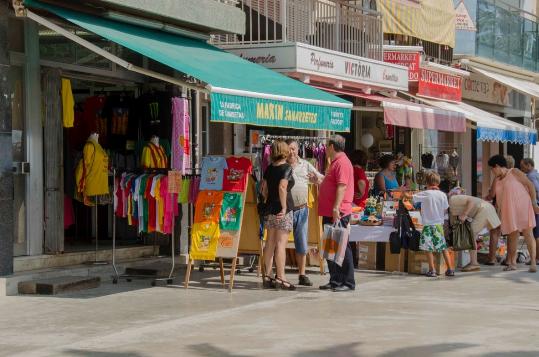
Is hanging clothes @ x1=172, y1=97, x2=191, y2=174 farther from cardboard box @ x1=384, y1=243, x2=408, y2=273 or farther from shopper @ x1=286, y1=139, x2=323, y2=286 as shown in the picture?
cardboard box @ x1=384, y1=243, x2=408, y2=273

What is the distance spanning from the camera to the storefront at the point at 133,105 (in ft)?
40.2

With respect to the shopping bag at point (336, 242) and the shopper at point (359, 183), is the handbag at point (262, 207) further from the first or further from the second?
the shopper at point (359, 183)

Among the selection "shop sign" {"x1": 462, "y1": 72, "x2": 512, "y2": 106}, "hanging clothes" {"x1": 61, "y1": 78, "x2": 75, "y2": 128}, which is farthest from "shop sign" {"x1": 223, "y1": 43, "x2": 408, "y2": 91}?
"shop sign" {"x1": 462, "y1": 72, "x2": 512, "y2": 106}

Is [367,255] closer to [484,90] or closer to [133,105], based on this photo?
[133,105]

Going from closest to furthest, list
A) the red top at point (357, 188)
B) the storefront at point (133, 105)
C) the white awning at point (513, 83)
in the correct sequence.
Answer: the storefront at point (133, 105) < the red top at point (357, 188) < the white awning at point (513, 83)

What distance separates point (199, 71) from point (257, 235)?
2260 mm

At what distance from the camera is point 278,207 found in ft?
41.5

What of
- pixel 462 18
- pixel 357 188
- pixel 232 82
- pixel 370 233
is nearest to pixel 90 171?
pixel 232 82

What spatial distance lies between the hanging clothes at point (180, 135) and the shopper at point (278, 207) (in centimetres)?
166

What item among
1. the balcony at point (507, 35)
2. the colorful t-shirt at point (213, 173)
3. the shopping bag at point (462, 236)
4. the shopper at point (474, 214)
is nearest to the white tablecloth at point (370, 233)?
the shopping bag at point (462, 236)

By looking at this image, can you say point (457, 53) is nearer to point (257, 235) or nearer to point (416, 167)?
point (416, 167)

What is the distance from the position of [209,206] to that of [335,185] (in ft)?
4.93

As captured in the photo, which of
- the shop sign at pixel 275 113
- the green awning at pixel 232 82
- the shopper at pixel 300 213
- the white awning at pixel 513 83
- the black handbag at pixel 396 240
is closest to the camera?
the shop sign at pixel 275 113

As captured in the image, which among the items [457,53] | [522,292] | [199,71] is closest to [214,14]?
[199,71]
